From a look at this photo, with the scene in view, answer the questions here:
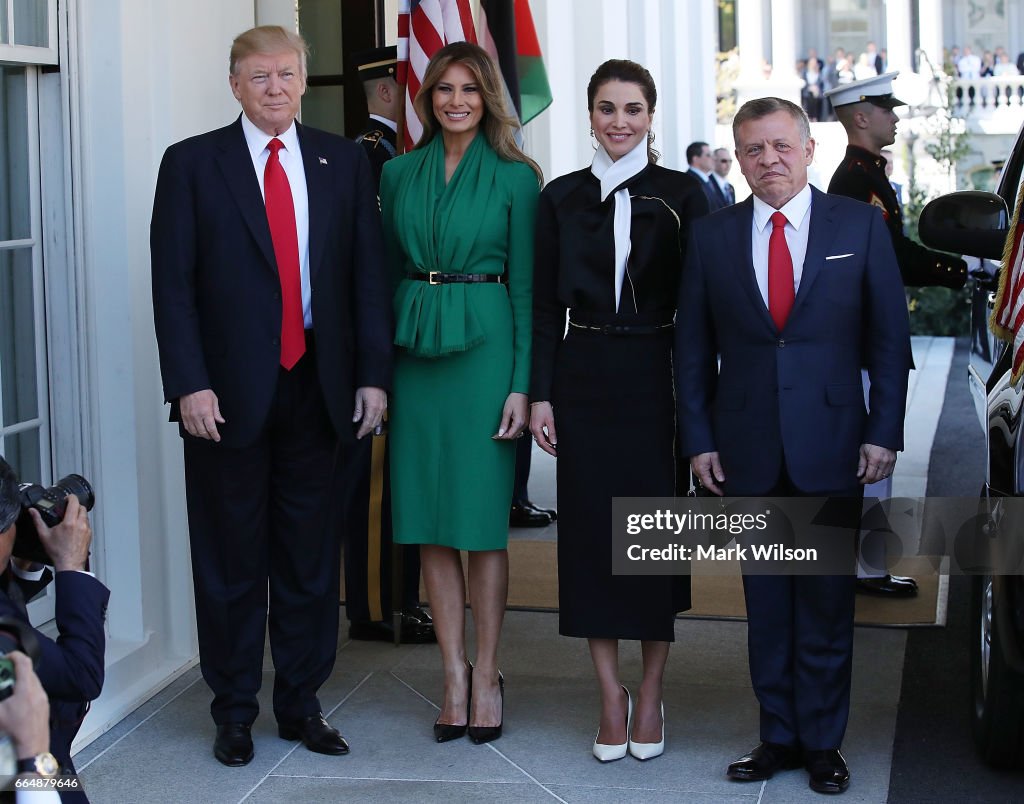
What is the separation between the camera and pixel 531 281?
14.4 ft

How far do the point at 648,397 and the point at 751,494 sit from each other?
1.28 feet

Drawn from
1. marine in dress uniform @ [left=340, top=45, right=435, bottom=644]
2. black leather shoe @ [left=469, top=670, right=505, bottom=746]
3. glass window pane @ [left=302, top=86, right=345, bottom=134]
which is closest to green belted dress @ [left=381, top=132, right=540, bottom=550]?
black leather shoe @ [left=469, top=670, right=505, bottom=746]

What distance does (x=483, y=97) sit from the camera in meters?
4.34

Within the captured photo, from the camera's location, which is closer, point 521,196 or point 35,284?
point 521,196

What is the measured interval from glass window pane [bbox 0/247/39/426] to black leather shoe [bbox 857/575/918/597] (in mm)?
3189

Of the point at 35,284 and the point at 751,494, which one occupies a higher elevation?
the point at 35,284

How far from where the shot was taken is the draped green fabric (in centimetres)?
432

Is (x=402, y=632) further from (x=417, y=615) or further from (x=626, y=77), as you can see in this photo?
(x=626, y=77)

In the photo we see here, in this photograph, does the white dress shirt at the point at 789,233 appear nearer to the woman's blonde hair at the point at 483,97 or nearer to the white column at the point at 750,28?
the woman's blonde hair at the point at 483,97

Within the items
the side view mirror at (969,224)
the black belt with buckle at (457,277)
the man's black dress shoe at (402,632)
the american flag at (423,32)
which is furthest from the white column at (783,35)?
the black belt with buckle at (457,277)

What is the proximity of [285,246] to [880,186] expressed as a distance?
2714mm

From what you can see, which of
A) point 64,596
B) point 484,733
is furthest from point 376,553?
point 64,596

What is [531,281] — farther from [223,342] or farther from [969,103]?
[969,103]

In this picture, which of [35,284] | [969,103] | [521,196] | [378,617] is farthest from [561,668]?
[969,103]
